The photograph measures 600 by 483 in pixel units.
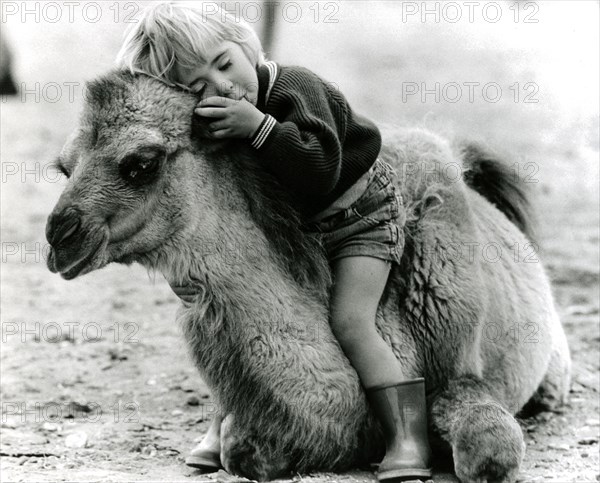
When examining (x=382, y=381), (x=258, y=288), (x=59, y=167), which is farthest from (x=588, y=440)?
(x=59, y=167)

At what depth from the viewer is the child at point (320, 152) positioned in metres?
3.93

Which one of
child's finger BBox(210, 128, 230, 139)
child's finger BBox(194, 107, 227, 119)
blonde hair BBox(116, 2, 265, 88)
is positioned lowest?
child's finger BBox(210, 128, 230, 139)

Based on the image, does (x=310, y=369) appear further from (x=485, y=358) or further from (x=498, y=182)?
(x=498, y=182)

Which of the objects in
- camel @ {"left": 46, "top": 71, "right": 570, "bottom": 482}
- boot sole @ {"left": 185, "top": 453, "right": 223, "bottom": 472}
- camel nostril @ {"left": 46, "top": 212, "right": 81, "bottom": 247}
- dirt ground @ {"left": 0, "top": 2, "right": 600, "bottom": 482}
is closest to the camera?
camel nostril @ {"left": 46, "top": 212, "right": 81, "bottom": 247}

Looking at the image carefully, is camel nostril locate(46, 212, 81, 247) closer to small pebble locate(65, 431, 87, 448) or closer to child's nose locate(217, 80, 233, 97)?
child's nose locate(217, 80, 233, 97)

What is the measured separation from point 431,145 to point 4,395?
3211mm

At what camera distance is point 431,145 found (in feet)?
16.4

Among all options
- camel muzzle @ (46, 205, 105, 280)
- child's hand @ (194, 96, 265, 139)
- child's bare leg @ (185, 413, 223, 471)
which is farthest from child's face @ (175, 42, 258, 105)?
child's bare leg @ (185, 413, 223, 471)

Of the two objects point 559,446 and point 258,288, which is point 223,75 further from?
point 559,446

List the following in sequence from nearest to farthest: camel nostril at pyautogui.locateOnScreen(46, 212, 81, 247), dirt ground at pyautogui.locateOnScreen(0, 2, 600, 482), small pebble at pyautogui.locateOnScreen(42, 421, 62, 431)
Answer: camel nostril at pyautogui.locateOnScreen(46, 212, 81, 247), dirt ground at pyautogui.locateOnScreen(0, 2, 600, 482), small pebble at pyautogui.locateOnScreen(42, 421, 62, 431)

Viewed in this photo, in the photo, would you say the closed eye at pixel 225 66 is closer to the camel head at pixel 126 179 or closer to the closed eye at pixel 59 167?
the camel head at pixel 126 179

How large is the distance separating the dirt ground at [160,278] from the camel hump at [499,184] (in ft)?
0.47

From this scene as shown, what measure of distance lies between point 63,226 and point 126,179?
34 cm

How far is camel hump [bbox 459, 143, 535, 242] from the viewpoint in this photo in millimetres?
5578
